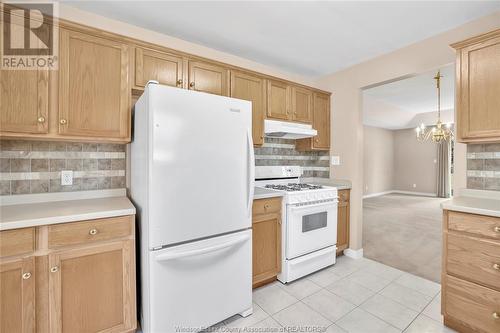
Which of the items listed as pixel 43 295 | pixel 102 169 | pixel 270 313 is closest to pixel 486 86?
pixel 270 313

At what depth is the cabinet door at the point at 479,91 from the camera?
1767 mm

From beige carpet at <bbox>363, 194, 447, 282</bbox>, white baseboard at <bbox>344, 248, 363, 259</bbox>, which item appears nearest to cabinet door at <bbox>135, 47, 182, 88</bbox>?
white baseboard at <bbox>344, 248, 363, 259</bbox>

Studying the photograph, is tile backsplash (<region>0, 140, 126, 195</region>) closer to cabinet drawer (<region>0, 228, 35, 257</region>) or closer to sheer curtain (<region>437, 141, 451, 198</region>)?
cabinet drawer (<region>0, 228, 35, 257</region>)

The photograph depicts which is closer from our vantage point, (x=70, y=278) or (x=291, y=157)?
(x=70, y=278)

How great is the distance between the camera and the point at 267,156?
3.02 m

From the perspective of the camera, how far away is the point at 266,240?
2.30 metres

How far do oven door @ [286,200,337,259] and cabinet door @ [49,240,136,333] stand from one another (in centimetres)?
143

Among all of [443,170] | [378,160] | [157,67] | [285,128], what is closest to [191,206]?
[157,67]

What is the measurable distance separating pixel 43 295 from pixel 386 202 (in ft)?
25.1

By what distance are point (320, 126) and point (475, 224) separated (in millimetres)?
1989

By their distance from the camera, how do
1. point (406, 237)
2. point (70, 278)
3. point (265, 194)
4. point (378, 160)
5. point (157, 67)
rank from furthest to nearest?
point (378, 160), point (406, 237), point (265, 194), point (157, 67), point (70, 278)

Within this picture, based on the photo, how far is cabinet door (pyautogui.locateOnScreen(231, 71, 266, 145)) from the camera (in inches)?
97.0

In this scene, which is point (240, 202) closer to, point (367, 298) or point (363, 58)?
point (367, 298)

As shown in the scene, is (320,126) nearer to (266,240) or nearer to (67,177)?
(266,240)
